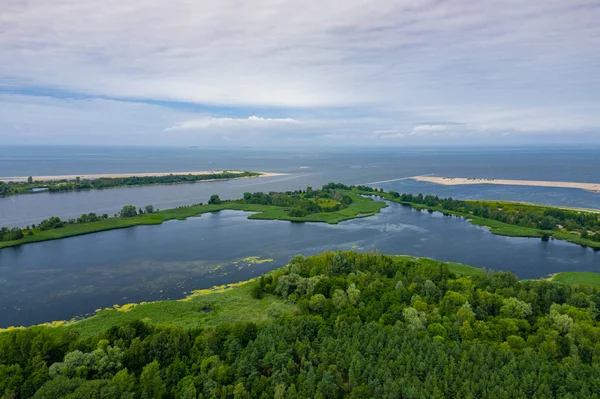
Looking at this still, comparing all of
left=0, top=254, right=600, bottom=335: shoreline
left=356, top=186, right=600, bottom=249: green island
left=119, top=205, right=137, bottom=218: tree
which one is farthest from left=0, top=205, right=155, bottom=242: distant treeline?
left=356, top=186, right=600, bottom=249: green island

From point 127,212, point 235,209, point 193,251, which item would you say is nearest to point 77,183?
point 127,212

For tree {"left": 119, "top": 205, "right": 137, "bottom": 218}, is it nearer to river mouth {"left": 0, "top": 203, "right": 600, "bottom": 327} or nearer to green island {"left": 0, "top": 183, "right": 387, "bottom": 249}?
green island {"left": 0, "top": 183, "right": 387, "bottom": 249}

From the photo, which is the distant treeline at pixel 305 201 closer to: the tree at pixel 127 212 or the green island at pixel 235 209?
the green island at pixel 235 209

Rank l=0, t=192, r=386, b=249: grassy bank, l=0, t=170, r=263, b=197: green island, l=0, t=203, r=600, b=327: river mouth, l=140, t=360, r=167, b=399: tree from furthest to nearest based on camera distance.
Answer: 1. l=0, t=170, r=263, b=197: green island
2. l=0, t=192, r=386, b=249: grassy bank
3. l=0, t=203, r=600, b=327: river mouth
4. l=140, t=360, r=167, b=399: tree

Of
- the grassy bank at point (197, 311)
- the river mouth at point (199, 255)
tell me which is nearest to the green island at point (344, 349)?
the grassy bank at point (197, 311)

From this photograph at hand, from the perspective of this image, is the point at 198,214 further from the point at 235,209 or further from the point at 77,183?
the point at 77,183

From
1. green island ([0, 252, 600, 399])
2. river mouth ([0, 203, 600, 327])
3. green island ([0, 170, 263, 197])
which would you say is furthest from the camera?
green island ([0, 170, 263, 197])

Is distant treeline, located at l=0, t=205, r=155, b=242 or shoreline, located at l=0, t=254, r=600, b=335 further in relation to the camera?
distant treeline, located at l=0, t=205, r=155, b=242

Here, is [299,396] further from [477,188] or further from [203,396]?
[477,188]
